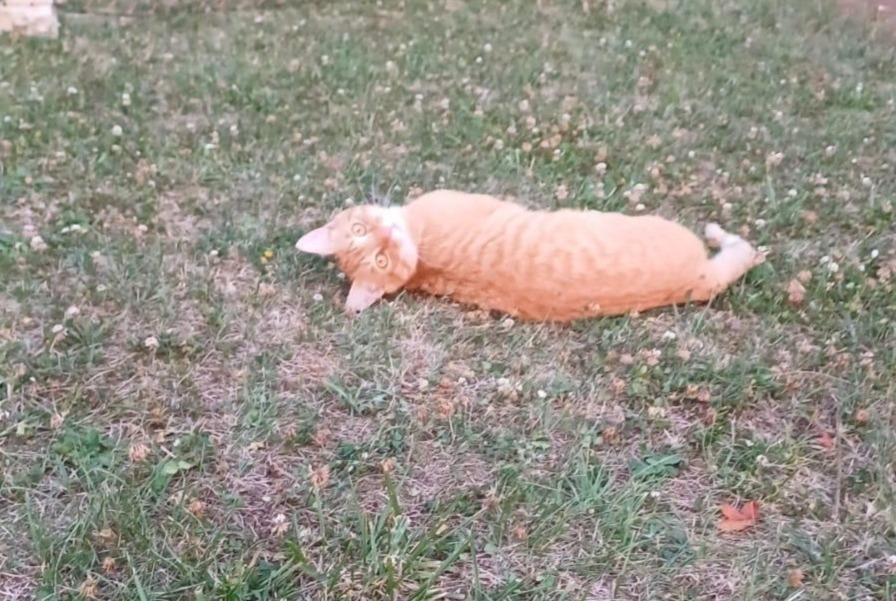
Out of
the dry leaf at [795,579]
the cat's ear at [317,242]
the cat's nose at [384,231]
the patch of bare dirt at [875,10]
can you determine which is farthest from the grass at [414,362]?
the patch of bare dirt at [875,10]

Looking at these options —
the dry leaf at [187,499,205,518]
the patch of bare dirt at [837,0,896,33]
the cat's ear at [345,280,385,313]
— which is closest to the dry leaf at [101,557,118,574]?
the dry leaf at [187,499,205,518]

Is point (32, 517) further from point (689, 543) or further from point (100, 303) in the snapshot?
point (689, 543)

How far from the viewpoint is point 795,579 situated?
86.4 inches

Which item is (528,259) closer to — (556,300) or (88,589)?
(556,300)

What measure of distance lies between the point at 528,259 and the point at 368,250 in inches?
24.0

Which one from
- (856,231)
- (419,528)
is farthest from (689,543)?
(856,231)

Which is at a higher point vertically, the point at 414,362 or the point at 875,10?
the point at 875,10

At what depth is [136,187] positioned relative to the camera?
3857 mm

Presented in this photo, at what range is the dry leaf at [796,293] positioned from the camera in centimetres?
319

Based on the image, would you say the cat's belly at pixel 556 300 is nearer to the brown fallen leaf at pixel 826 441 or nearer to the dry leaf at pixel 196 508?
the brown fallen leaf at pixel 826 441

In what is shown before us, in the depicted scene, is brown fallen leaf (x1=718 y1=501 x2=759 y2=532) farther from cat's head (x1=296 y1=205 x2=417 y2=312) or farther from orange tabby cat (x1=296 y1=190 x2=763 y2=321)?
cat's head (x1=296 y1=205 x2=417 y2=312)

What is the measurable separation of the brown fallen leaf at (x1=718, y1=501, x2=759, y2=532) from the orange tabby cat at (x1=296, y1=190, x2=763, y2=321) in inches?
35.3

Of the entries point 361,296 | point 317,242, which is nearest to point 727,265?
point 361,296

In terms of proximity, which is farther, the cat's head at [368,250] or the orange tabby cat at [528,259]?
the cat's head at [368,250]
